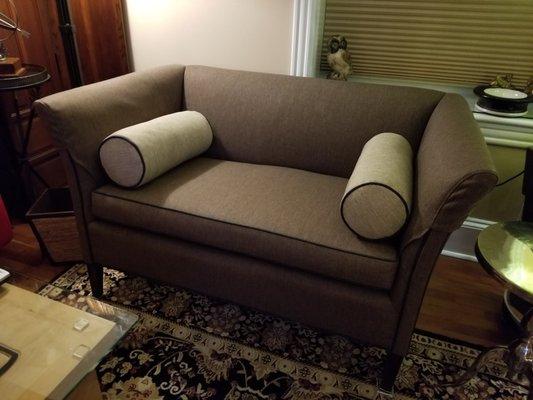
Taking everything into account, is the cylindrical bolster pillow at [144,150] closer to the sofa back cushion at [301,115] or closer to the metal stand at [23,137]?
the sofa back cushion at [301,115]

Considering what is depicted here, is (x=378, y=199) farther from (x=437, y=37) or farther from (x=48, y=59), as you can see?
(x=48, y=59)

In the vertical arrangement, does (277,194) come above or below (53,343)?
above

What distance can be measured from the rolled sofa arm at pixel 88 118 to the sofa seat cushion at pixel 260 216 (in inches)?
2.5

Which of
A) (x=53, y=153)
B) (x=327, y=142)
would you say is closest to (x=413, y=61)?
(x=327, y=142)

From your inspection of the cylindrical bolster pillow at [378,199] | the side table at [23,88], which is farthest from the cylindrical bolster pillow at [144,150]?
the cylindrical bolster pillow at [378,199]

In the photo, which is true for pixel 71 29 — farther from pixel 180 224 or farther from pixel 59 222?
pixel 180 224

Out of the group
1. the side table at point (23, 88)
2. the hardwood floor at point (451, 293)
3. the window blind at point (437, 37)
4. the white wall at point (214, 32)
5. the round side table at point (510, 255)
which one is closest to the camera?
the round side table at point (510, 255)

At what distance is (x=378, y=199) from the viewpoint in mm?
1073

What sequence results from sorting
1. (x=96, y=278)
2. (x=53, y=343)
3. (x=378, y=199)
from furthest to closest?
(x=96, y=278) → (x=378, y=199) → (x=53, y=343)

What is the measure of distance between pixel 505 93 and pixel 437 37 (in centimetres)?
39

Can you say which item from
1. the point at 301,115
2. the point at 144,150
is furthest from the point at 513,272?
the point at 144,150

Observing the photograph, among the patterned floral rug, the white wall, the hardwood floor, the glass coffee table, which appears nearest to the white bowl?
the hardwood floor

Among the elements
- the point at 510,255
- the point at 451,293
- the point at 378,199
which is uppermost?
the point at 378,199

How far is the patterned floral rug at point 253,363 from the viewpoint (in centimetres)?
122
